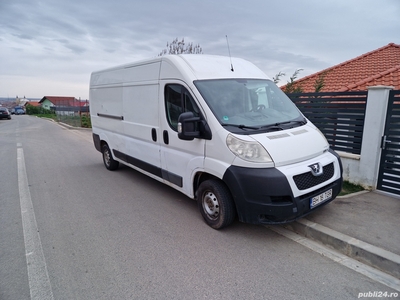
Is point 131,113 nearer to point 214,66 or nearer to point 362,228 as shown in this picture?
point 214,66

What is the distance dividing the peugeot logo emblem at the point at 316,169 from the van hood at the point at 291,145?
138mm

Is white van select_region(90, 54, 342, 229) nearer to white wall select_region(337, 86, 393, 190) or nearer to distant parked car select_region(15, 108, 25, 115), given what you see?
white wall select_region(337, 86, 393, 190)

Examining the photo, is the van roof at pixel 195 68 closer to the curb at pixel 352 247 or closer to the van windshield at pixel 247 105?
the van windshield at pixel 247 105

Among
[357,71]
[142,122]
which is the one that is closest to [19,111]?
[142,122]

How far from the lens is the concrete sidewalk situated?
120 inches

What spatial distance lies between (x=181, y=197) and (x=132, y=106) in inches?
80.5

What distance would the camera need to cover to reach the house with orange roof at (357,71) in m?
→ 8.90

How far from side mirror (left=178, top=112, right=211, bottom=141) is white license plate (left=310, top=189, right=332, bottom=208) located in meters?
1.55

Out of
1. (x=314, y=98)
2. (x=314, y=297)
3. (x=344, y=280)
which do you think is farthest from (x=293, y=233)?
(x=314, y=98)

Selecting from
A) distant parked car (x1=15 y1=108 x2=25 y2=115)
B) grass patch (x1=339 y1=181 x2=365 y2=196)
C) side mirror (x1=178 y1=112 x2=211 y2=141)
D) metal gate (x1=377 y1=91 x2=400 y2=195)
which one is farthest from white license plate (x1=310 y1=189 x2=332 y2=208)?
distant parked car (x1=15 y1=108 x2=25 y2=115)

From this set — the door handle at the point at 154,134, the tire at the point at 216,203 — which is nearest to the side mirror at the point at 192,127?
the tire at the point at 216,203

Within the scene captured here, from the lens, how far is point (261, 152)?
10.7ft

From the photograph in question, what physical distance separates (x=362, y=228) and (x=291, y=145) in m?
1.47

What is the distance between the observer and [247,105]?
13.1 feet
